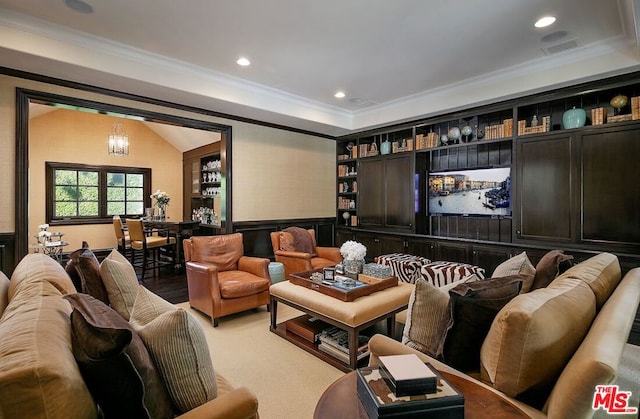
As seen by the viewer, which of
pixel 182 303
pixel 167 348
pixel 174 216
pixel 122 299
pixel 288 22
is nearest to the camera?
pixel 167 348

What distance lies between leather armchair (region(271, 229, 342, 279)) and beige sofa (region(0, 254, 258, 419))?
10.0ft

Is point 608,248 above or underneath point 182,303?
above

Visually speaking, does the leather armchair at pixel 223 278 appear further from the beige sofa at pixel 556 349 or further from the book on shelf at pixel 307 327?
the beige sofa at pixel 556 349

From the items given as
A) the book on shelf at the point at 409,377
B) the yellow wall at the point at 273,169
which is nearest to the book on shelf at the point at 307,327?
the book on shelf at the point at 409,377

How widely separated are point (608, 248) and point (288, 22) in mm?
4034

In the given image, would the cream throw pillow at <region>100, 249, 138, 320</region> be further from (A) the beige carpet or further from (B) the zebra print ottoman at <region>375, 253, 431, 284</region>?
(B) the zebra print ottoman at <region>375, 253, 431, 284</region>

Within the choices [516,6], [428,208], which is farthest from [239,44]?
[428,208]

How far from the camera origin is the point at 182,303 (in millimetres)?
4207

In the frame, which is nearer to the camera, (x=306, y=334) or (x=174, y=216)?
(x=306, y=334)

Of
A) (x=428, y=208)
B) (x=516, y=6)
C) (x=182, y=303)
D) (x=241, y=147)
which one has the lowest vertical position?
(x=182, y=303)

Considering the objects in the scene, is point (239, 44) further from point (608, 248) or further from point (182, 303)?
point (608, 248)

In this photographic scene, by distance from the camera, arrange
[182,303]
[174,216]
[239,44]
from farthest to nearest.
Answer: [174,216] < [182,303] < [239,44]

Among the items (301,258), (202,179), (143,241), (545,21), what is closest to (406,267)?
(301,258)

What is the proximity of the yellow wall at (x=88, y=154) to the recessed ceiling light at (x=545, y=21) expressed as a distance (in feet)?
26.3
